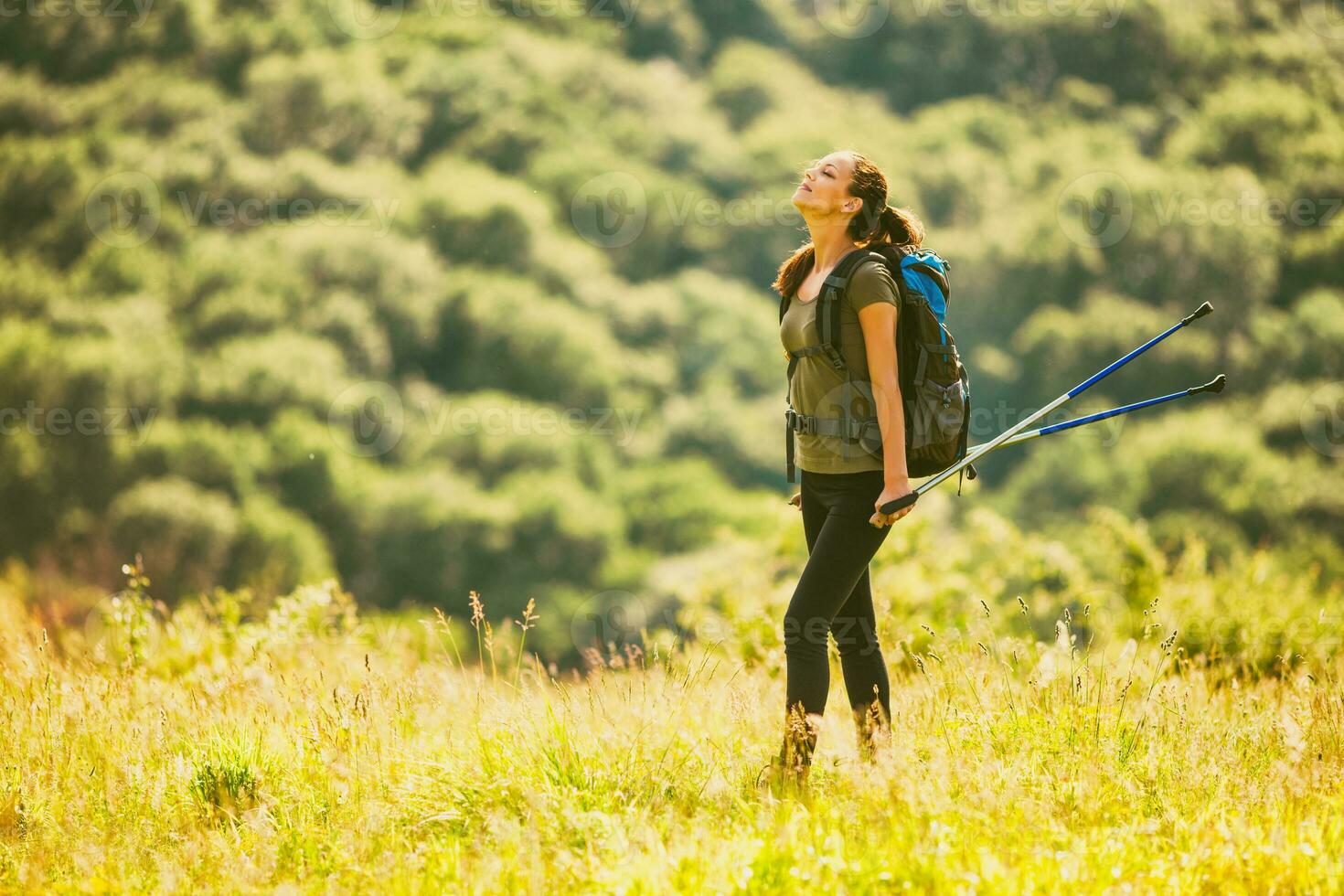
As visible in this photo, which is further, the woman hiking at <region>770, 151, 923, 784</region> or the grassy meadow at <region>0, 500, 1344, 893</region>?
the woman hiking at <region>770, 151, 923, 784</region>

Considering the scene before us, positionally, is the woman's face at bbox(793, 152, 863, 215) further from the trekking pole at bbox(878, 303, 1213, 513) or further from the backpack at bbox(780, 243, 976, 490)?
the trekking pole at bbox(878, 303, 1213, 513)

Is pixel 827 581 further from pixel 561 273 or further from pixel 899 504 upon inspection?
pixel 561 273

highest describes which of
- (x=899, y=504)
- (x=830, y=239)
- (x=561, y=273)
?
(x=830, y=239)

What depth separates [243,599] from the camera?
7.00m

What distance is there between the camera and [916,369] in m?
3.55

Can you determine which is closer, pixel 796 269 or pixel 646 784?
pixel 646 784

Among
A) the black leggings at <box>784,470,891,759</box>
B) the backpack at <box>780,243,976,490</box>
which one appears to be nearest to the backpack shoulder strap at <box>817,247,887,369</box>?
the backpack at <box>780,243,976,490</box>

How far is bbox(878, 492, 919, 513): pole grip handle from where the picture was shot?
3.30 meters

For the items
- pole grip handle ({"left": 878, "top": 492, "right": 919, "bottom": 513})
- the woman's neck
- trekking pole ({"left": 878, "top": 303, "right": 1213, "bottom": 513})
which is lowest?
pole grip handle ({"left": 878, "top": 492, "right": 919, "bottom": 513})

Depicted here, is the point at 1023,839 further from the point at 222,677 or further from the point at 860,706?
the point at 222,677

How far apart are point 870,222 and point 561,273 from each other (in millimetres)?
45060

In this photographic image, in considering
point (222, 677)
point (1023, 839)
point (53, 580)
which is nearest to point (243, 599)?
point (222, 677)

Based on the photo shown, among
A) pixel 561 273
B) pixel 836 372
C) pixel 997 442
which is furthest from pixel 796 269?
pixel 561 273

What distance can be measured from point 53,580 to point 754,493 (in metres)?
24.8
